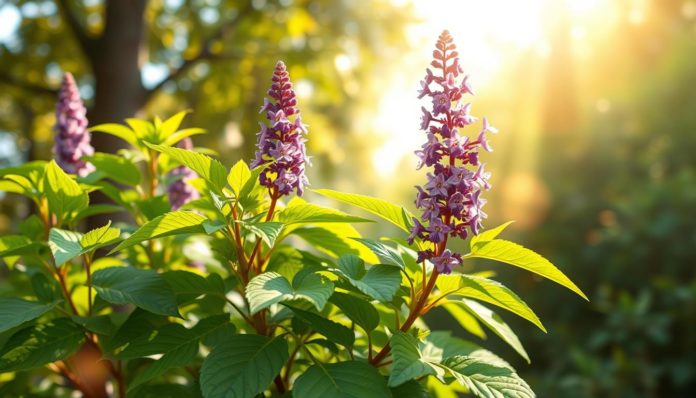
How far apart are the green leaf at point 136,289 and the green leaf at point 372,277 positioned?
48 cm

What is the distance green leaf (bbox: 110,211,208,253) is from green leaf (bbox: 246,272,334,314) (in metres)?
0.23

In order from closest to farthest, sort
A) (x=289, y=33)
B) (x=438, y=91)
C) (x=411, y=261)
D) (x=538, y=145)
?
1. (x=438, y=91)
2. (x=411, y=261)
3. (x=289, y=33)
4. (x=538, y=145)

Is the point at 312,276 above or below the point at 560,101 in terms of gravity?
below

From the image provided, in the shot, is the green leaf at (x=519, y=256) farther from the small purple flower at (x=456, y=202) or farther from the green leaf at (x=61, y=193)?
the green leaf at (x=61, y=193)

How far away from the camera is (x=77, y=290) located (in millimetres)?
2271

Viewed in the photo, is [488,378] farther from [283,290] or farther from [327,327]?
[283,290]

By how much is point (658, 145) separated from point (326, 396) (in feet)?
32.5

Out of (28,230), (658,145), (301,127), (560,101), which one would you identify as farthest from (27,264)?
(560,101)

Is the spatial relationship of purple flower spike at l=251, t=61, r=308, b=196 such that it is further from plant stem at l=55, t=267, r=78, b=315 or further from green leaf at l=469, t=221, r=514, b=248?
plant stem at l=55, t=267, r=78, b=315

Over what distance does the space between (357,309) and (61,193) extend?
39.1 inches

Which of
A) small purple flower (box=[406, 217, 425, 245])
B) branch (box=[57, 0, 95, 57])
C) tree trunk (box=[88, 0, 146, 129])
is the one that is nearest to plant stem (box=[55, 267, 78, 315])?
small purple flower (box=[406, 217, 425, 245])

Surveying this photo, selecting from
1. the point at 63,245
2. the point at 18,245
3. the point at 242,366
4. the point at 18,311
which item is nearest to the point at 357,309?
the point at 242,366

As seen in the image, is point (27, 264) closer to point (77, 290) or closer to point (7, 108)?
point (77, 290)

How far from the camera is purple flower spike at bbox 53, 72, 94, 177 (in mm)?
2527
